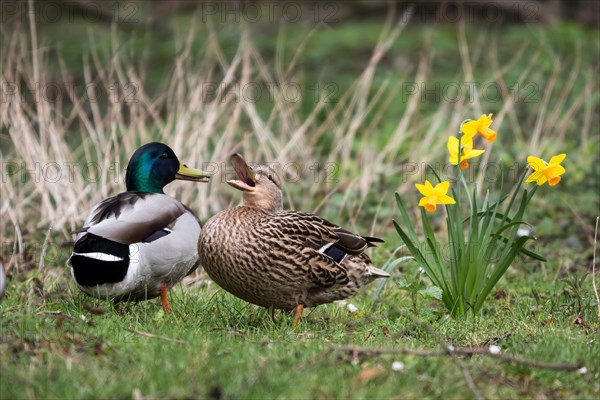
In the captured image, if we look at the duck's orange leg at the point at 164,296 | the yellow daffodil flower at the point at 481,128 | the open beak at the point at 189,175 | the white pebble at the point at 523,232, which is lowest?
the white pebble at the point at 523,232

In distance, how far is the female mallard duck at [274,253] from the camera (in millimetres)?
4914

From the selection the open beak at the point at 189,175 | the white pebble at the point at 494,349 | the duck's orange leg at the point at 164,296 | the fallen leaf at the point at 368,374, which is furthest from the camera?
the open beak at the point at 189,175

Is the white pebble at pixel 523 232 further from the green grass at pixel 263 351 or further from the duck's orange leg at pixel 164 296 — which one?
the duck's orange leg at pixel 164 296

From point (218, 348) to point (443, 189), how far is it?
5.11 ft

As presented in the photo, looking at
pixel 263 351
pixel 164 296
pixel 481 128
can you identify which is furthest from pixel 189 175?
pixel 263 351

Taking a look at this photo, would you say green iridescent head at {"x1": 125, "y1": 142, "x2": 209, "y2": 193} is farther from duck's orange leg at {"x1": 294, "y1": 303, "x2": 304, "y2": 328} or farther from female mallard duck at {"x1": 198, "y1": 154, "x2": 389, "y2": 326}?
duck's orange leg at {"x1": 294, "y1": 303, "x2": 304, "y2": 328}

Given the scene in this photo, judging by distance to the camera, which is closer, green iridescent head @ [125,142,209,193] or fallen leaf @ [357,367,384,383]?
fallen leaf @ [357,367,384,383]

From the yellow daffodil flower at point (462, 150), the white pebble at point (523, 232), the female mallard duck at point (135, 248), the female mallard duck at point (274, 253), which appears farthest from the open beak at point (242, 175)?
the white pebble at point (523, 232)

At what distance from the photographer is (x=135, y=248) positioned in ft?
16.7

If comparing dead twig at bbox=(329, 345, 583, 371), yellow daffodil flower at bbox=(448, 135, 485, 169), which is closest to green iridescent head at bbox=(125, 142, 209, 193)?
yellow daffodil flower at bbox=(448, 135, 485, 169)

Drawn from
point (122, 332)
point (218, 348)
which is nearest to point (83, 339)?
point (122, 332)

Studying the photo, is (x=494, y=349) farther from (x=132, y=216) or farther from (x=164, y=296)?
(x=132, y=216)

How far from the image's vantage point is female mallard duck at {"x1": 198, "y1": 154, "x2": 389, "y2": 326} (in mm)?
4914

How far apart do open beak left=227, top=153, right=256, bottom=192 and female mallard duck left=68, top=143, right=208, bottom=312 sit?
0.43 meters
